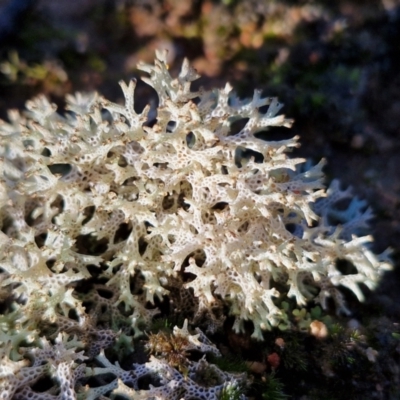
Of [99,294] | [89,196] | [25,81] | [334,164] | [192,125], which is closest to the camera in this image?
[192,125]

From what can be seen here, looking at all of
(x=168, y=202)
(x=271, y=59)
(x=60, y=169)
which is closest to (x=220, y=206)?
(x=168, y=202)

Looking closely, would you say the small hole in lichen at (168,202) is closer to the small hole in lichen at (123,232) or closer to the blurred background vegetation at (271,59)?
the small hole in lichen at (123,232)

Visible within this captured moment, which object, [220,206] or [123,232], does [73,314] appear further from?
[220,206]

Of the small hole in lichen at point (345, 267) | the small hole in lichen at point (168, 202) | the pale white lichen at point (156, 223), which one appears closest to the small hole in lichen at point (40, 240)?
the pale white lichen at point (156, 223)

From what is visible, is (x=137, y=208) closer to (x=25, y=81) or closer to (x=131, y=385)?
(x=131, y=385)

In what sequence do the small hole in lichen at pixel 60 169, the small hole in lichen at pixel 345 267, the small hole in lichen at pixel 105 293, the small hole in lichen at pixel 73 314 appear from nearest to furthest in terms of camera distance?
the small hole in lichen at pixel 73 314 → the small hole in lichen at pixel 105 293 → the small hole in lichen at pixel 345 267 → the small hole in lichen at pixel 60 169

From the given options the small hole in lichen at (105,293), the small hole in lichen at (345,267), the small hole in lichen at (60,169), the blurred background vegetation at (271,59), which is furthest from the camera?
the blurred background vegetation at (271,59)

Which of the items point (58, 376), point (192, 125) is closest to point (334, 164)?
point (192, 125)

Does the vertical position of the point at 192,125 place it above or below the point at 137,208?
above
